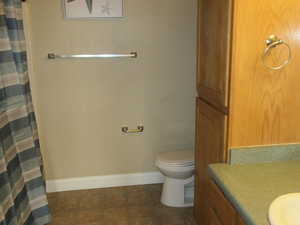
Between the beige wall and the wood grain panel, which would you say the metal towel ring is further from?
the beige wall

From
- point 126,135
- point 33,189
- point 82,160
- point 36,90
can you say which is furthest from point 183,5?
point 33,189

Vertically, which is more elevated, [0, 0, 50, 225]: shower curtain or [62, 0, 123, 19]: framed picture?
[62, 0, 123, 19]: framed picture

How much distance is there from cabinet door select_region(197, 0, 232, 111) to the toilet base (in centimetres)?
90

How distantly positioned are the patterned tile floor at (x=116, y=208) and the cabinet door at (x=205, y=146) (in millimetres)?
303

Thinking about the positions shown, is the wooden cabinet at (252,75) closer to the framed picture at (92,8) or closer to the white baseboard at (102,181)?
the framed picture at (92,8)

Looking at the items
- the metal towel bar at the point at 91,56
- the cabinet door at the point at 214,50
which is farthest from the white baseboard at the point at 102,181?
the cabinet door at the point at 214,50

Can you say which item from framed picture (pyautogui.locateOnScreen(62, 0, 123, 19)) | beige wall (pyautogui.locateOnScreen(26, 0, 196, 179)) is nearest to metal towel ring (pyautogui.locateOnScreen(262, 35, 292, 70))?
beige wall (pyautogui.locateOnScreen(26, 0, 196, 179))

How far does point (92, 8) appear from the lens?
107 inches

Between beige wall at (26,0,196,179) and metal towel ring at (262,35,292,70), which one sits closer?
metal towel ring at (262,35,292,70)

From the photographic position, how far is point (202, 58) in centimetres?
212

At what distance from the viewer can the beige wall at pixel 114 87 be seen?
2.79 meters

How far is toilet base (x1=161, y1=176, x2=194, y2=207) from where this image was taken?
2.76 meters

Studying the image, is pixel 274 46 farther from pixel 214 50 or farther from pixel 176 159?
pixel 176 159

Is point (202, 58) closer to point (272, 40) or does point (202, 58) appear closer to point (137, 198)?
point (272, 40)
